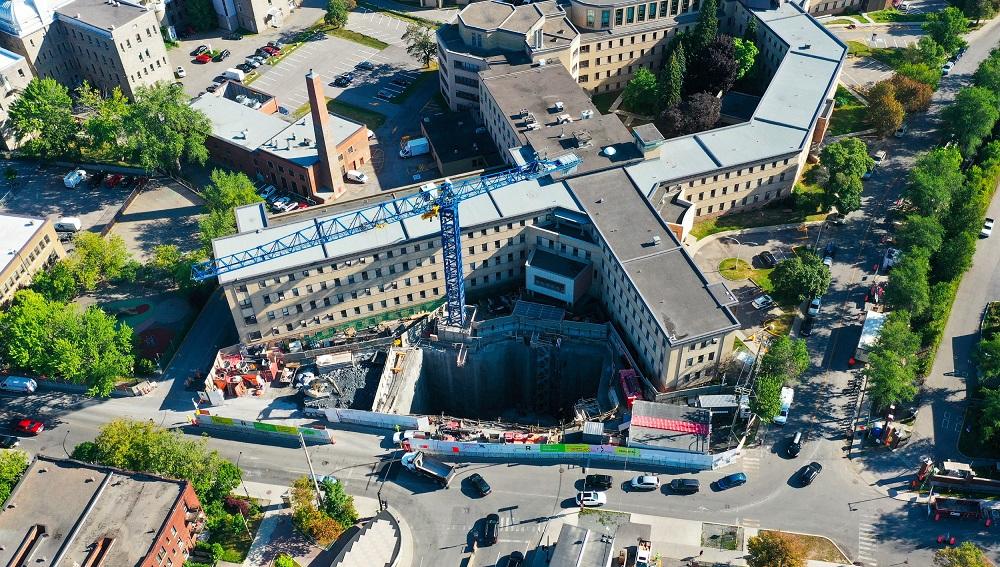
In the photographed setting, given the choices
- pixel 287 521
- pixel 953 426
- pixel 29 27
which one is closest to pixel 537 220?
pixel 287 521

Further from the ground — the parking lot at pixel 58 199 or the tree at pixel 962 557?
the parking lot at pixel 58 199

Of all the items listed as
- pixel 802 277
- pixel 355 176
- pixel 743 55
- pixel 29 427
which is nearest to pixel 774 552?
pixel 802 277

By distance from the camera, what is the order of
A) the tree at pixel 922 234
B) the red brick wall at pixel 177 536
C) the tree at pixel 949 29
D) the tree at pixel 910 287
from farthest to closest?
the tree at pixel 949 29 → the tree at pixel 922 234 → the tree at pixel 910 287 → the red brick wall at pixel 177 536

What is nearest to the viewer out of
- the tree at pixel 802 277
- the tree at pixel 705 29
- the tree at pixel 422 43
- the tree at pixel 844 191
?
the tree at pixel 802 277

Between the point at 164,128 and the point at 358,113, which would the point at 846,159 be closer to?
the point at 358,113

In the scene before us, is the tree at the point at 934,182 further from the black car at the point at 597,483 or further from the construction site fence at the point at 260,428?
the construction site fence at the point at 260,428

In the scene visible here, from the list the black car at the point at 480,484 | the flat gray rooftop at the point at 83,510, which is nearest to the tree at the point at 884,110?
the black car at the point at 480,484

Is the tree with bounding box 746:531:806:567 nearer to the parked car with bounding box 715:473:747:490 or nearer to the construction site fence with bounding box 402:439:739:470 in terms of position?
the parked car with bounding box 715:473:747:490

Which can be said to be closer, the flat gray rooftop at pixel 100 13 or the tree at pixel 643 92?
the tree at pixel 643 92
